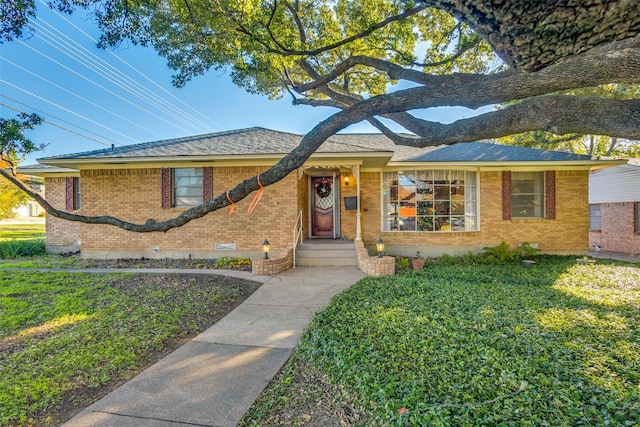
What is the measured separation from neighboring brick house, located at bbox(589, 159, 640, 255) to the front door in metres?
12.0

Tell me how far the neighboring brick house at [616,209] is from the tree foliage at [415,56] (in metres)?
8.81

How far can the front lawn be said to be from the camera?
2221 millimetres

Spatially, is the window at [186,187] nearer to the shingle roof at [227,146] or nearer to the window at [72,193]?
the shingle roof at [227,146]

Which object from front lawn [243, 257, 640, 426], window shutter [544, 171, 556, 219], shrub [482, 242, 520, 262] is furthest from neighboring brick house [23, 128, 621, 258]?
front lawn [243, 257, 640, 426]

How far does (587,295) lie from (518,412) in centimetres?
483

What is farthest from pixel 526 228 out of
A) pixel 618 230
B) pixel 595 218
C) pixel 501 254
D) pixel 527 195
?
pixel 595 218

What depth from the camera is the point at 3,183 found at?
643 inches

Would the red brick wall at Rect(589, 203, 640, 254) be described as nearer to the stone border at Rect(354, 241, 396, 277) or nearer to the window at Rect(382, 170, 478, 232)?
the window at Rect(382, 170, 478, 232)

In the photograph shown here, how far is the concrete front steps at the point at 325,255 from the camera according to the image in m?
8.45

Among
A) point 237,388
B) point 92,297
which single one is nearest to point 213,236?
point 92,297

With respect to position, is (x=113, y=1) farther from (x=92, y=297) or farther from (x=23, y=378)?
(x=23, y=378)

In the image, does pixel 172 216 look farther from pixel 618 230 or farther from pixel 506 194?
pixel 618 230

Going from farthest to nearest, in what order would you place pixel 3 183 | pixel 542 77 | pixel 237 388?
pixel 3 183 < pixel 542 77 < pixel 237 388

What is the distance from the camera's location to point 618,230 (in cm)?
1288
